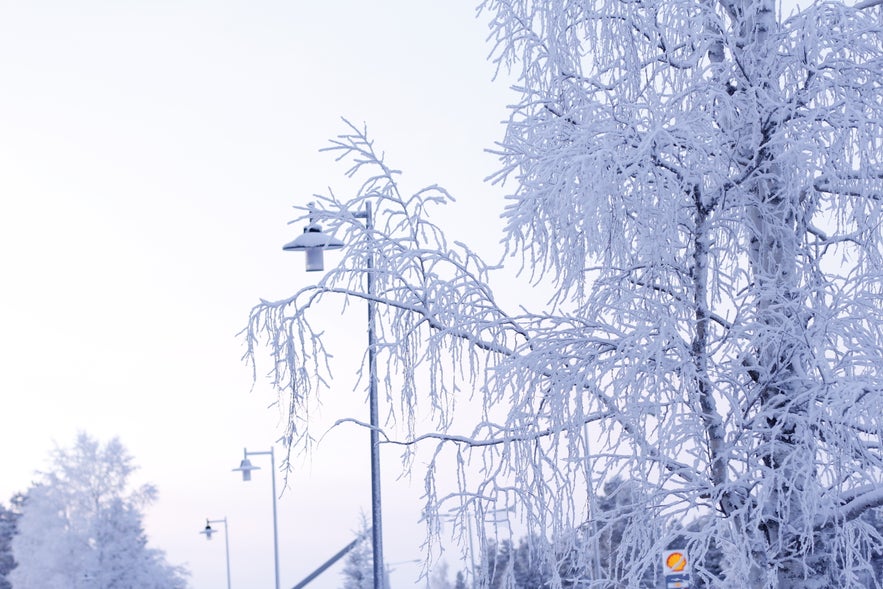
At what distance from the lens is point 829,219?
6.38m

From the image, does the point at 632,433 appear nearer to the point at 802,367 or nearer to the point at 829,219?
the point at 802,367

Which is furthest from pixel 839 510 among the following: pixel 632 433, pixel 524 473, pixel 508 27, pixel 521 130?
pixel 508 27

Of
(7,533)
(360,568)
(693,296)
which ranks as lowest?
(360,568)

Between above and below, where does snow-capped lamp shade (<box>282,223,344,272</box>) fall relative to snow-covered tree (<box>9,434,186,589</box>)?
above

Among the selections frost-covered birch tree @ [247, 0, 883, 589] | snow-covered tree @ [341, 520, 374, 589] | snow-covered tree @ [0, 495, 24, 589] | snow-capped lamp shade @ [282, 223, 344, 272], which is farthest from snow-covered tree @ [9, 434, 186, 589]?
frost-covered birch tree @ [247, 0, 883, 589]

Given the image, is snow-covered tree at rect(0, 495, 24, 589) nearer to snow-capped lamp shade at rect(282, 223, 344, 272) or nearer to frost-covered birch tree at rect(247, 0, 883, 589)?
snow-capped lamp shade at rect(282, 223, 344, 272)

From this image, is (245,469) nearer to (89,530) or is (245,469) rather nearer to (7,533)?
(89,530)

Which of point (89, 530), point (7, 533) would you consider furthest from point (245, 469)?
point (7, 533)

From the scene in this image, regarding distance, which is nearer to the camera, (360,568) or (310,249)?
(310,249)

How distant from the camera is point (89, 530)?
55500 millimetres

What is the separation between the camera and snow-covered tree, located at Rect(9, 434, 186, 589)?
53.6 meters

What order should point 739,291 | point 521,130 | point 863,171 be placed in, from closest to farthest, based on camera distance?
1. point 863,171
2. point 739,291
3. point 521,130

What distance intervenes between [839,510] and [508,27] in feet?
10.8

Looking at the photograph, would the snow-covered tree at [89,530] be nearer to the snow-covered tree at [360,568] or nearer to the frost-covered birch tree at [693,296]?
the snow-covered tree at [360,568]
